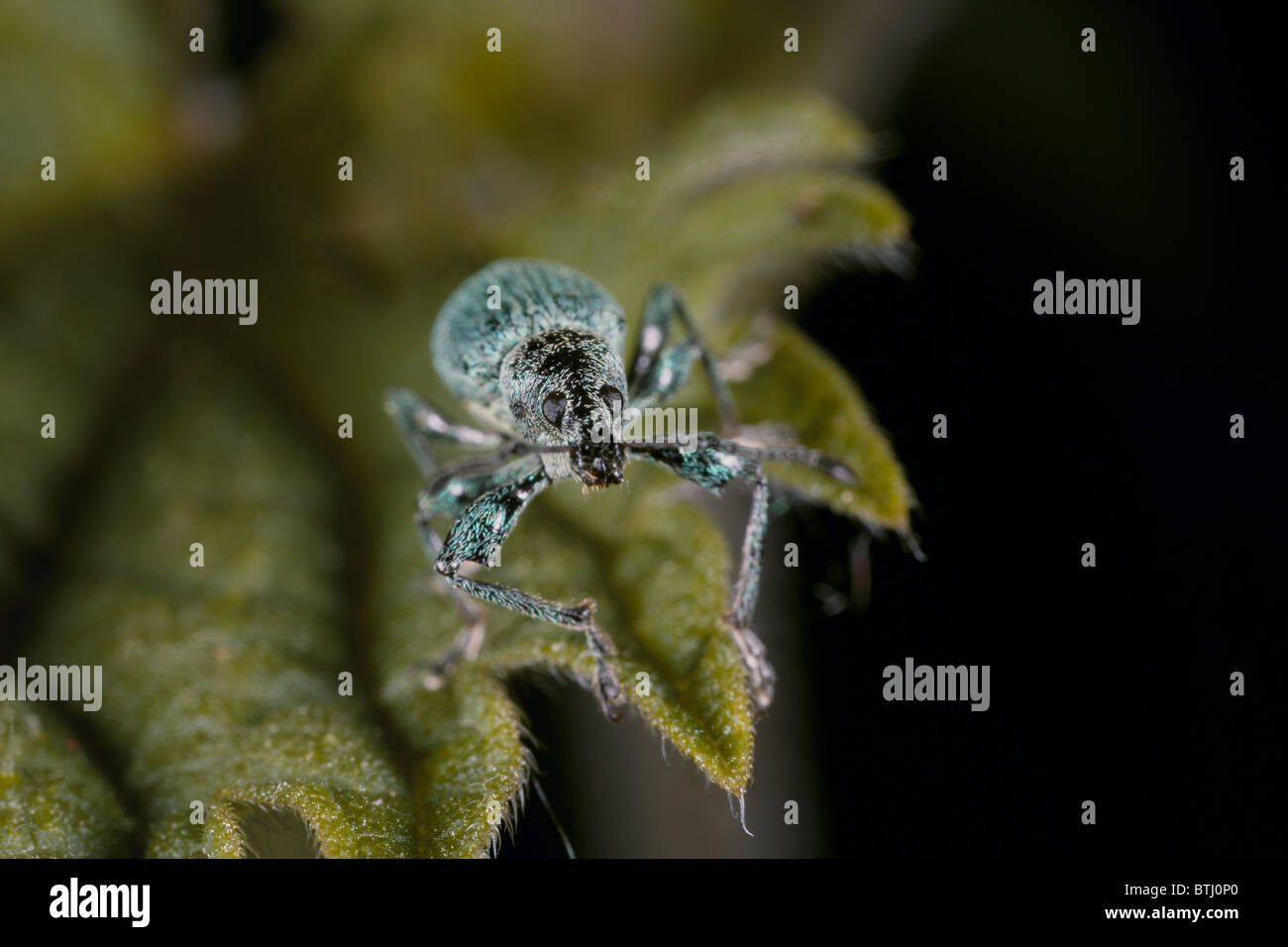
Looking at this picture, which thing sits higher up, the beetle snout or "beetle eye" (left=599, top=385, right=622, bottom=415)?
"beetle eye" (left=599, top=385, right=622, bottom=415)

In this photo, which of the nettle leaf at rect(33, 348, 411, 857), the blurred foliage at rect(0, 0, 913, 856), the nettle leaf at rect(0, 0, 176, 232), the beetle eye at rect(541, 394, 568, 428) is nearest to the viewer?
the nettle leaf at rect(33, 348, 411, 857)

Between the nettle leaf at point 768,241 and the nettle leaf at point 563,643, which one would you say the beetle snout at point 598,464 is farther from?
the nettle leaf at point 768,241

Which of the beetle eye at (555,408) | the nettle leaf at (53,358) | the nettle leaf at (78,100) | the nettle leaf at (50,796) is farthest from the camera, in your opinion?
the nettle leaf at (78,100)

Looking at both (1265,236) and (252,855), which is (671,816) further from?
(1265,236)

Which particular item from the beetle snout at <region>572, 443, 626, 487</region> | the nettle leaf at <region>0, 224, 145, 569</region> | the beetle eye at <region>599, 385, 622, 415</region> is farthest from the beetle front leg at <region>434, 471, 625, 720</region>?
the nettle leaf at <region>0, 224, 145, 569</region>

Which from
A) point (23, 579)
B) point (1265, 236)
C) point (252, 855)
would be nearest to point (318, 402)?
point (23, 579)

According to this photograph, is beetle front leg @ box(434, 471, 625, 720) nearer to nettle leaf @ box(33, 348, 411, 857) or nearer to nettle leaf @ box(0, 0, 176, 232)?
nettle leaf @ box(33, 348, 411, 857)

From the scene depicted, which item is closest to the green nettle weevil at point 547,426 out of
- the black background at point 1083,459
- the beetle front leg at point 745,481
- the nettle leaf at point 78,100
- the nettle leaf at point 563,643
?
the beetle front leg at point 745,481
